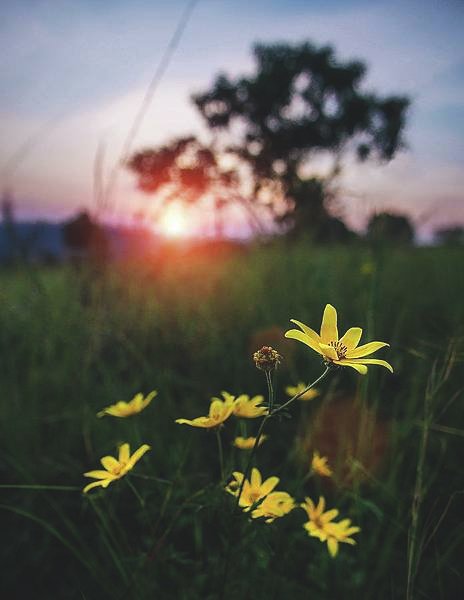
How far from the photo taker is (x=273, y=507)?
2.12ft

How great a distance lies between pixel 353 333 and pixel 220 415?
217 millimetres

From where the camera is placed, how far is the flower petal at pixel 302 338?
1.58 feet

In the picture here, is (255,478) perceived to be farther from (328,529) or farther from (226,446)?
(226,446)

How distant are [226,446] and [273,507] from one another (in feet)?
2.26

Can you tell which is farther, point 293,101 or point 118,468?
point 293,101

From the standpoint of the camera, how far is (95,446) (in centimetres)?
132

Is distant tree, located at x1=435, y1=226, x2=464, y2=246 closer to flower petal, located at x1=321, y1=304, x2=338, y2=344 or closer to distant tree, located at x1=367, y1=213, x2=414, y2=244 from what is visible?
distant tree, located at x1=367, y1=213, x2=414, y2=244

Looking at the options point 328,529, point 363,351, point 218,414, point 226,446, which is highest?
point 363,351

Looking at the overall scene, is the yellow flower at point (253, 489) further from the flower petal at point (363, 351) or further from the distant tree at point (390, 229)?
the distant tree at point (390, 229)

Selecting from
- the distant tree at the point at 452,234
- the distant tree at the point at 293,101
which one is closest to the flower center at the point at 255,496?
the distant tree at the point at 452,234

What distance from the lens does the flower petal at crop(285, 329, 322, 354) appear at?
1.58 feet

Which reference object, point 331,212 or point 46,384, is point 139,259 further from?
point 46,384

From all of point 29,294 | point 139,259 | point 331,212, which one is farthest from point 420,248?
point 29,294

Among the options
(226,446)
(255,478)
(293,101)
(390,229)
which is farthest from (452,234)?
(293,101)
